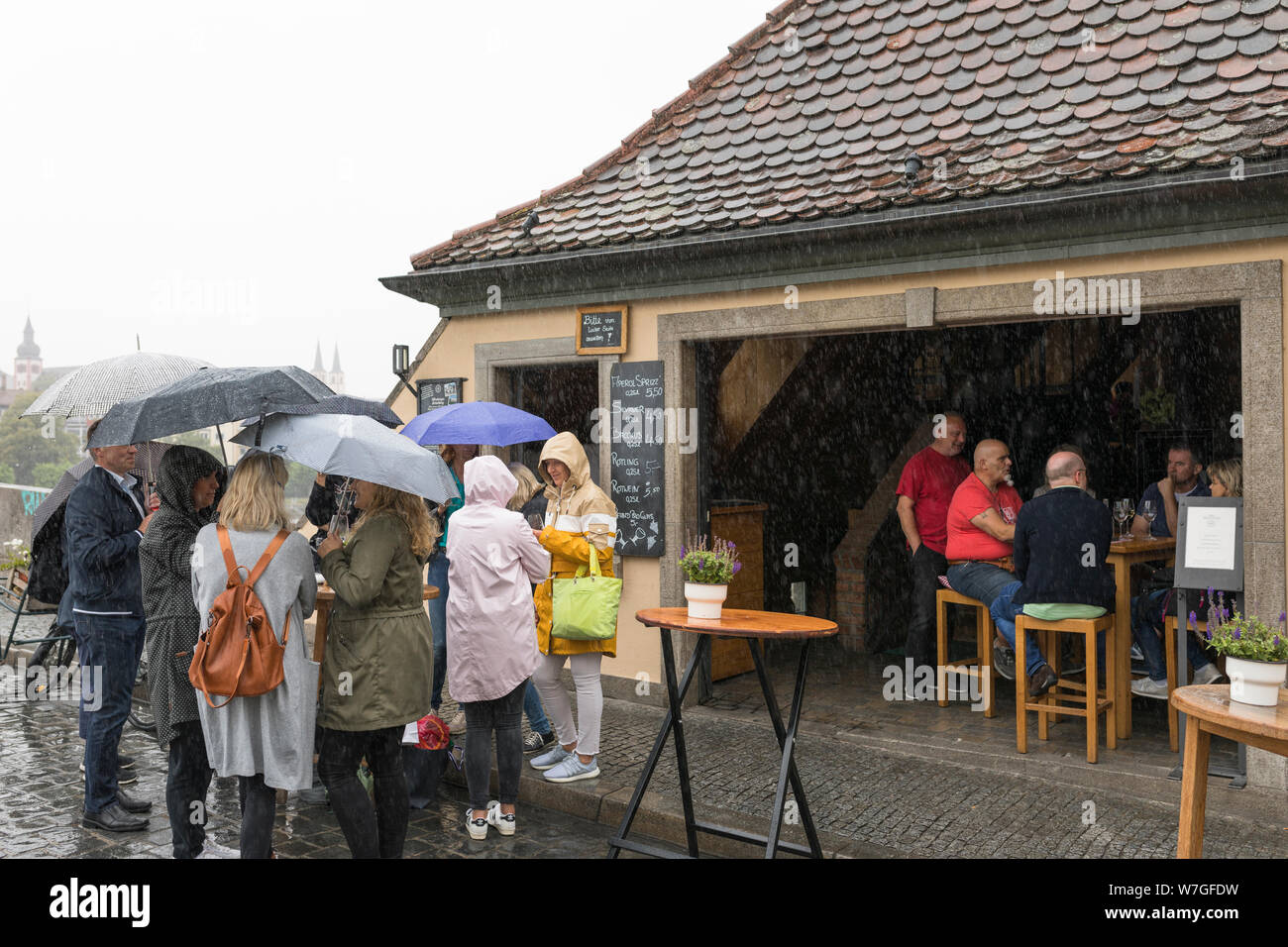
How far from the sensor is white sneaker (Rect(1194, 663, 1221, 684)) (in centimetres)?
624

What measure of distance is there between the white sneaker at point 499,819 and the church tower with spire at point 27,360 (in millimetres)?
137381

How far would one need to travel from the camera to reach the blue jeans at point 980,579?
22.3 ft

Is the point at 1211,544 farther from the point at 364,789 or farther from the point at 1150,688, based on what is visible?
the point at 364,789

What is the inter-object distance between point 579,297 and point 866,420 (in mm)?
3647

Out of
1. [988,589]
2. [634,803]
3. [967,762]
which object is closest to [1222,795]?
[967,762]

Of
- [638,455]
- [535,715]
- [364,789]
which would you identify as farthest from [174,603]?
[638,455]

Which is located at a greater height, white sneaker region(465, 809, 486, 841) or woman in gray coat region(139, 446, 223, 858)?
woman in gray coat region(139, 446, 223, 858)

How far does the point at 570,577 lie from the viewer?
5.86 m

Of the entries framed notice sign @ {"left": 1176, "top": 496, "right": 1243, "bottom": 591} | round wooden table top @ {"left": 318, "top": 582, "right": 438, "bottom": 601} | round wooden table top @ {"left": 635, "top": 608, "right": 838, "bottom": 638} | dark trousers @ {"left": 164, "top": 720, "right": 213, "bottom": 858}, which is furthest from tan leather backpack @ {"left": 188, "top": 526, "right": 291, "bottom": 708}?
framed notice sign @ {"left": 1176, "top": 496, "right": 1243, "bottom": 591}

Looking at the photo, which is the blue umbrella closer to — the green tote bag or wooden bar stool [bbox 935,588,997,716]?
the green tote bag

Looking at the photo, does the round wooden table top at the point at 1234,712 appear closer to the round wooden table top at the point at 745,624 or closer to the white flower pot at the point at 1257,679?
the white flower pot at the point at 1257,679

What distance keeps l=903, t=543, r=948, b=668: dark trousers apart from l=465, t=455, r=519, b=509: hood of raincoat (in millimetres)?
4058

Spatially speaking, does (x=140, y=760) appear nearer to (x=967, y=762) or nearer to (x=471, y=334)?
(x=471, y=334)

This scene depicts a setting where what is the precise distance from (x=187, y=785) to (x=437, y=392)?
16.7 ft
